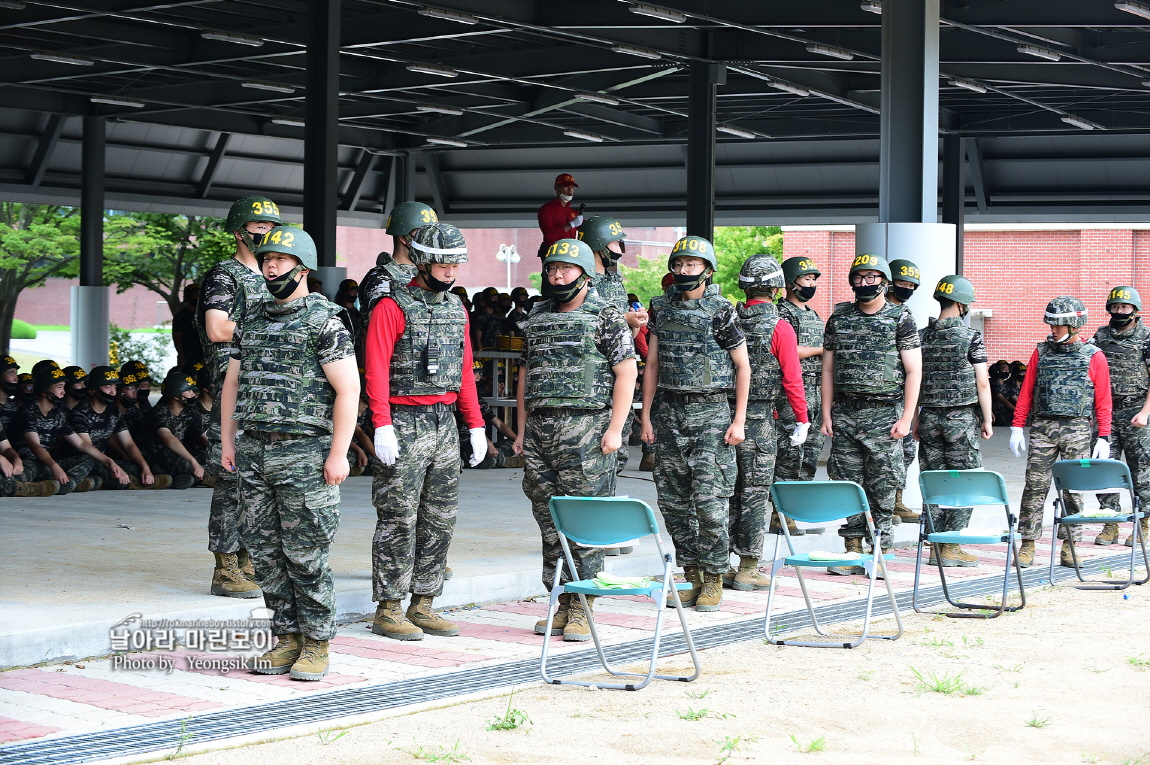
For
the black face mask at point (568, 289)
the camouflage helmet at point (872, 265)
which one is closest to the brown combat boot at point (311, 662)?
the black face mask at point (568, 289)

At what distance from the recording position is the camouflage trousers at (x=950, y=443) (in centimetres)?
1033

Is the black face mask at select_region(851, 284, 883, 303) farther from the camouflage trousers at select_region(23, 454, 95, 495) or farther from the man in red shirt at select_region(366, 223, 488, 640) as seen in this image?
the camouflage trousers at select_region(23, 454, 95, 495)

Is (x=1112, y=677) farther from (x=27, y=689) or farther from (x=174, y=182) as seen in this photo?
(x=174, y=182)

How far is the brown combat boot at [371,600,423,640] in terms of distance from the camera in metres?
7.27

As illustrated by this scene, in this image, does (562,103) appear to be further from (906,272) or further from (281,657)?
(281,657)

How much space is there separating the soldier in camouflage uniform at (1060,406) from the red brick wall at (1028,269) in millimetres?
30538

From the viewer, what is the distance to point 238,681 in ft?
20.7

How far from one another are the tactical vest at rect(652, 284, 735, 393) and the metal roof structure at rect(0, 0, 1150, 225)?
9128mm

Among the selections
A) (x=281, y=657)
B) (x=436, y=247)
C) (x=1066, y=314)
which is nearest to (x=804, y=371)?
(x=1066, y=314)

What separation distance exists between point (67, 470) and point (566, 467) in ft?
23.9

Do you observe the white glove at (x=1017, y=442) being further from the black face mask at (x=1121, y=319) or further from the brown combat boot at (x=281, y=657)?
the brown combat boot at (x=281, y=657)

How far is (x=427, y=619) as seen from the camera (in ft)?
24.4

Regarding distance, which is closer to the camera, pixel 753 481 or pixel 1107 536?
pixel 753 481

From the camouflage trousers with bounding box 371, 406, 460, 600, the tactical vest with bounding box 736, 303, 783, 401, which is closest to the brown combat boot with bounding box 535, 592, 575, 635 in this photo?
the camouflage trousers with bounding box 371, 406, 460, 600
